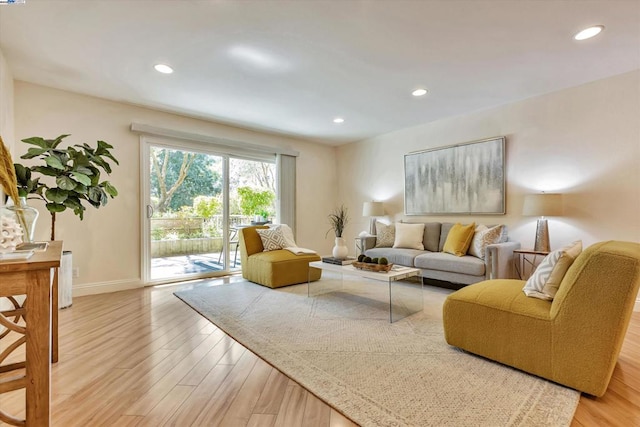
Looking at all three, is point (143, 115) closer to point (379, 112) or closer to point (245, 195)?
point (245, 195)

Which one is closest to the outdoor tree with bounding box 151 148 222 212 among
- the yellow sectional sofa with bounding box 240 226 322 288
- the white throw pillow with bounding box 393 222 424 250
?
the yellow sectional sofa with bounding box 240 226 322 288

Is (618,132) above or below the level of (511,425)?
above

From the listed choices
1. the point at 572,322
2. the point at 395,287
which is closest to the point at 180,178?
the point at 395,287

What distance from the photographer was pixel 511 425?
4.50 feet

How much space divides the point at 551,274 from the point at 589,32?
2006 mm

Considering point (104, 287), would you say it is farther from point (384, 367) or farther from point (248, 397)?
point (384, 367)

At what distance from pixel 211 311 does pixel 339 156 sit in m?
4.30

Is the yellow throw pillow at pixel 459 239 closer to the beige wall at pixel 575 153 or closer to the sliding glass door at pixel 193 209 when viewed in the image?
the beige wall at pixel 575 153

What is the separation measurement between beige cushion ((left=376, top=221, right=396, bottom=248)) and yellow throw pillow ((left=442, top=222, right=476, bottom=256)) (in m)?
0.85

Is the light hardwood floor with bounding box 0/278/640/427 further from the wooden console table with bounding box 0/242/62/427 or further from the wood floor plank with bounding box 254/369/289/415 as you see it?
the wooden console table with bounding box 0/242/62/427

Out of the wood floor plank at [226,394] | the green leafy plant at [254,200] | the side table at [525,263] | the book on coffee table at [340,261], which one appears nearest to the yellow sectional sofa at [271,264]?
the book on coffee table at [340,261]

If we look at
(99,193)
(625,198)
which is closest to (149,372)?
(99,193)

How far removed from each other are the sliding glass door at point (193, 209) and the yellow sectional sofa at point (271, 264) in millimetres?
713

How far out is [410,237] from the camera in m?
4.44
